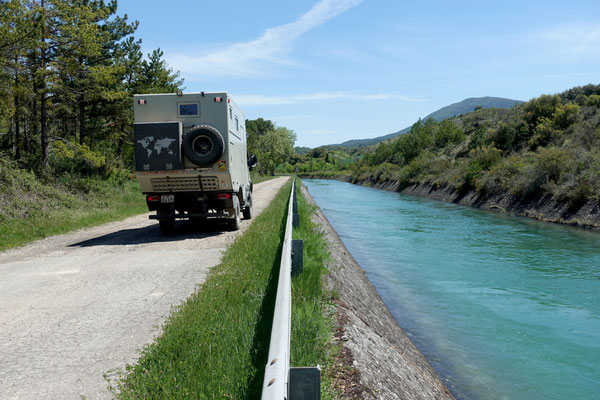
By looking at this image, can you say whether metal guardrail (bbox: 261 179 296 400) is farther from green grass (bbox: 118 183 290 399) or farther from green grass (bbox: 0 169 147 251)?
green grass (bbox: 0 169 147 251)

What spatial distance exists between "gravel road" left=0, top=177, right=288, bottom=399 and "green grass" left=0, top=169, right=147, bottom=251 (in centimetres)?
146

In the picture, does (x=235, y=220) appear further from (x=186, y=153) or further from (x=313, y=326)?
(x=313, y=326)

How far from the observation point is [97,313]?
6023 millimetres

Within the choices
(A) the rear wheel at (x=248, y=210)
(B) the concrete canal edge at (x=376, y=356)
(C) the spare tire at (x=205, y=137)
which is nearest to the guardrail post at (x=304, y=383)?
(B) the concrete canal edge at (x=376, y=356)

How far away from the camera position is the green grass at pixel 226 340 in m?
3.63

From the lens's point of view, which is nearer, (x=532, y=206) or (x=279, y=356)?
(x=279, y=356)

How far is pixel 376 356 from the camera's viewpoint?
5293mm

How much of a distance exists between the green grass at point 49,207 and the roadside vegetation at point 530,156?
20.1 metres

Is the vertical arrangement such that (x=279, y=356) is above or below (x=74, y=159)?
below

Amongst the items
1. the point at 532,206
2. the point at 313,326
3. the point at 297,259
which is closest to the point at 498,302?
the point at 297,259

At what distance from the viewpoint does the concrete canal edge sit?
440 cm

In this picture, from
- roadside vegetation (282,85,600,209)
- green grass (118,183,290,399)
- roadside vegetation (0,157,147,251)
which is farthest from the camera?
roadside vegetation (282,85,600,209)

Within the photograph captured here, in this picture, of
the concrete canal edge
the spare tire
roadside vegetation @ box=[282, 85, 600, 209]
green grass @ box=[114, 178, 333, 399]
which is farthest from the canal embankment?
green grass @ box=[114, 178, 333, 399]

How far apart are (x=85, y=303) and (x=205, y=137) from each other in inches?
253
